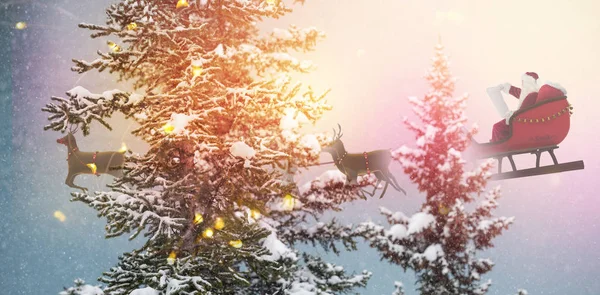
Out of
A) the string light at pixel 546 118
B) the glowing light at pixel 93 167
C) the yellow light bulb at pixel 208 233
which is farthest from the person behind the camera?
the yellow light bulb at pixel 208 233

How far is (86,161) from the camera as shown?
654 cm

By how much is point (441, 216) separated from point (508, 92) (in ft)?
30.4

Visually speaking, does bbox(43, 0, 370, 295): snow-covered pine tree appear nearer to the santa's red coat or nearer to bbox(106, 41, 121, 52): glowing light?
bbox(106, 41, 121, 52): glowing light

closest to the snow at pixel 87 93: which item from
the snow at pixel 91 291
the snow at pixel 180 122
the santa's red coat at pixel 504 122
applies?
the snow at pixel 180 122

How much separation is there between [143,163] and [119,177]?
0.47 m

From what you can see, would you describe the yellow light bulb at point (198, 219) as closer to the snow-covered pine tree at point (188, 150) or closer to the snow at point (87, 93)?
the snow-covered pine tree at point (188, 150)

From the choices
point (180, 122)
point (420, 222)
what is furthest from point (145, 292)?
point (420, 222)

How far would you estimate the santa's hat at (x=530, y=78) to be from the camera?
516 centimetres

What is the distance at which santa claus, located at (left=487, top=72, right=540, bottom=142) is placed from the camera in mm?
5141

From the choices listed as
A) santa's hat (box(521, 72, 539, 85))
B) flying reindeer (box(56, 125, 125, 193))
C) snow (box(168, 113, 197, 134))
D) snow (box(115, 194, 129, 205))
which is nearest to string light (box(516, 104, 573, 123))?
santa's hat (box(521, 72, 539, 85))

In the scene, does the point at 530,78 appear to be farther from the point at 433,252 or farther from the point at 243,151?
the point at 433,252

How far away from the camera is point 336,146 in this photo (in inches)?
239

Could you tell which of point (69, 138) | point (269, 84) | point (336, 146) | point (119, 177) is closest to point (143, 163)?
point (119, 177)

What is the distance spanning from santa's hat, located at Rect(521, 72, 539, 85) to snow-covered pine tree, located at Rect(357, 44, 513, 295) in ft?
25.7
